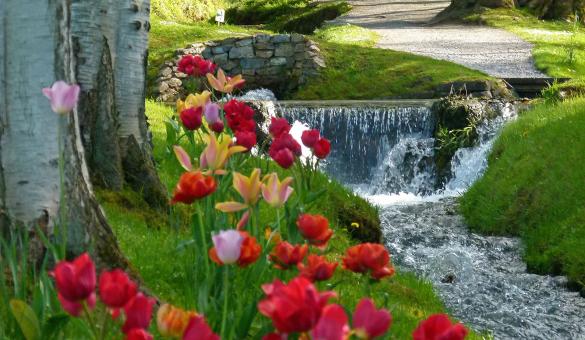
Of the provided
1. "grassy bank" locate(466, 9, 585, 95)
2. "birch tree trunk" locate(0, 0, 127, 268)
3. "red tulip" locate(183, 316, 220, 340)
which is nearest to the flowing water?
"grassy bank" locate(466, 9, 585, 95)

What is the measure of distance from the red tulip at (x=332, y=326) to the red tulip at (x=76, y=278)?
1.87 feet

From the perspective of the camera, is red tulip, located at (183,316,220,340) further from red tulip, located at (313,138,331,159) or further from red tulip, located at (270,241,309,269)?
red tulip, located at (313,138,331,159)

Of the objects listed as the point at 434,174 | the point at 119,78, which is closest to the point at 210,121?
the point at 119,78

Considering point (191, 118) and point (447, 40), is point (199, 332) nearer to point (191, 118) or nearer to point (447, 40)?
point (191, 118)

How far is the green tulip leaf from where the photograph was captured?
2.65m

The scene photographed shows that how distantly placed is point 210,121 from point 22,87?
3.13 ft

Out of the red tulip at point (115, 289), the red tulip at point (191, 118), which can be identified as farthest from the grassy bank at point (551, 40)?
the red tulip at point (115, 289)

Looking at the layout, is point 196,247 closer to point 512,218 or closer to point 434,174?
point 512,218

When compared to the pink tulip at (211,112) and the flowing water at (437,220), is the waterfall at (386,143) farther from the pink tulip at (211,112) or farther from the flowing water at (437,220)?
the pink tulip at (211,112)

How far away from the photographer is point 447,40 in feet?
79.3

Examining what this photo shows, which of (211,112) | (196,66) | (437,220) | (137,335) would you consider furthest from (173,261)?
(437,220)

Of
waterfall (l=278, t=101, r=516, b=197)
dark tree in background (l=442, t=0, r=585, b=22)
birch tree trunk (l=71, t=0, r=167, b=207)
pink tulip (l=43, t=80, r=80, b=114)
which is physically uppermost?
pink tulip (l=43, t=80, r=80, b=114)

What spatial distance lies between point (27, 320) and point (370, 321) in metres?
1.26

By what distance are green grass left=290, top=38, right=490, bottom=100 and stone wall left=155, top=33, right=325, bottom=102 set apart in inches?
16.2
